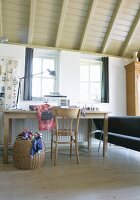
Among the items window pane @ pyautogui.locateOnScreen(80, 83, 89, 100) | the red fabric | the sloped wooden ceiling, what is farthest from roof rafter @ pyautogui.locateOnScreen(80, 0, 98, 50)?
the red fabric

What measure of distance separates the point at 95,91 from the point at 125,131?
1.79 m

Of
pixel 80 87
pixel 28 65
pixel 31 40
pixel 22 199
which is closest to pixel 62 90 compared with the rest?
pixel 80 87

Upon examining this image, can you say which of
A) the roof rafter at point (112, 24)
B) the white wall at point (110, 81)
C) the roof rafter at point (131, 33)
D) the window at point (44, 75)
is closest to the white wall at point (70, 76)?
the white wall at point (110, 81)

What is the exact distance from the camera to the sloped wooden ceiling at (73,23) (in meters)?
3.97

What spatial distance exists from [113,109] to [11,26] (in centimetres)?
303

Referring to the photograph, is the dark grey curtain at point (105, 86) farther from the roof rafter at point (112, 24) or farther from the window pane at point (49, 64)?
the window pane at point (49, 64)

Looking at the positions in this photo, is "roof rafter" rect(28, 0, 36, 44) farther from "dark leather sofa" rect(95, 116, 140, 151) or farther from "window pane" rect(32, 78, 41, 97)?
"dark leather sofa" rect(95, 116, 140, 151)

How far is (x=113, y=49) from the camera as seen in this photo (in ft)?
16.6

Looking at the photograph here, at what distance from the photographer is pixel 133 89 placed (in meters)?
4.79

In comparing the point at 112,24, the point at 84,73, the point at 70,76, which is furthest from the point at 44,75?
the point at 112,24

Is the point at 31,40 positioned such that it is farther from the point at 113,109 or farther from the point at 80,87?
the point at 113,109

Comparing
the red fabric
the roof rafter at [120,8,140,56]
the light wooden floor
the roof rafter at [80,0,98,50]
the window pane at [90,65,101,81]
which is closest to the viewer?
the light wooden floor

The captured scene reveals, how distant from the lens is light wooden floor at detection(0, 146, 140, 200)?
186 cm

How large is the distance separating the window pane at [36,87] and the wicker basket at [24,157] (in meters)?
1.85
